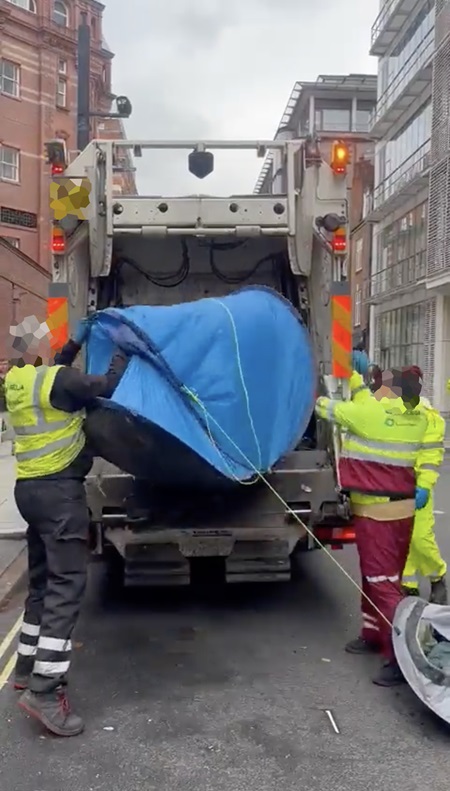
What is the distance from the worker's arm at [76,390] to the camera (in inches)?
153

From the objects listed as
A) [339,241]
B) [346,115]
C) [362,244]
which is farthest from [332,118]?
[339,241]

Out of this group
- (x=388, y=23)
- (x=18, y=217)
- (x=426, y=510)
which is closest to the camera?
(x=426, y=510)

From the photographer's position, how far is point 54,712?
3775 mm

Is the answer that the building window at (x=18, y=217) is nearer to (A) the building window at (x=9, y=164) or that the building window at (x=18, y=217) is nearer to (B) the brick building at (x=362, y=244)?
(A) the building window at (x=9, y=164)

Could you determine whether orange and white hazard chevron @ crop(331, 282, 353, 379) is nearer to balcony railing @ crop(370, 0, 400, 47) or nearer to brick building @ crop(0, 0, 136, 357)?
balcony railing @ crop(370, 0, 400, 47)

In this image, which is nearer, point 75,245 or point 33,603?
point 33,603

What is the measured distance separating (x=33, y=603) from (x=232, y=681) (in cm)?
110

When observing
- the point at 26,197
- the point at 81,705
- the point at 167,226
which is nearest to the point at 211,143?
the point at 167,226

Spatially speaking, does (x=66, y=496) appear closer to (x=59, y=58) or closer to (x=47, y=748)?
(x=47, y=748)

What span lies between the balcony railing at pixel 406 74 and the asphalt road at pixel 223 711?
2125cm

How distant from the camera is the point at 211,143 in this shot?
6.30 m

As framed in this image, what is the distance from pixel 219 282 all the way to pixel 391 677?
339cm

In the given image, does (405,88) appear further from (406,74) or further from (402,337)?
(402,337)

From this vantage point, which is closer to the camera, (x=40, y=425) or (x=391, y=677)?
(x=40, y=425)
